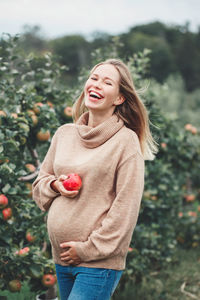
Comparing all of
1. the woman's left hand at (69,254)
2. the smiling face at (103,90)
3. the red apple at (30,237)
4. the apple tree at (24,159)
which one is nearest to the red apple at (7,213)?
the apple tree at (24,159)

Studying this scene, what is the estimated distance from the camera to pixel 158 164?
3637 millimetres

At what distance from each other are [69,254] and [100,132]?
512 millimetres

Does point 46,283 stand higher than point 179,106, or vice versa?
point 46,283

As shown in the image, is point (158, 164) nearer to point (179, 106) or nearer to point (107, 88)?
point (107, 88)

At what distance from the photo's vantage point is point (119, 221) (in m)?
1.45

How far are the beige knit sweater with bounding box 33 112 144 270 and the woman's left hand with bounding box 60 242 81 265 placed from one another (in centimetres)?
2

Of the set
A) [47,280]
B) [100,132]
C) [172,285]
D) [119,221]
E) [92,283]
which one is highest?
[100,132]

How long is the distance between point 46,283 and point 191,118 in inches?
571

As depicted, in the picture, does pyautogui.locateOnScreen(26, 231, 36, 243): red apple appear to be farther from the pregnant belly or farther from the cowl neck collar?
the cowl neck collar

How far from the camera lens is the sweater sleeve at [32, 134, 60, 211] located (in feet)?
5.44

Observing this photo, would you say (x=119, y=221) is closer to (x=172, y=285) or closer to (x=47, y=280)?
(x=47, y=280)

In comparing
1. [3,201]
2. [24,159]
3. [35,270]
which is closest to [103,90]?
[3,201]

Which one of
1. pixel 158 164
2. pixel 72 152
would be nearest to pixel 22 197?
pixel 72 152

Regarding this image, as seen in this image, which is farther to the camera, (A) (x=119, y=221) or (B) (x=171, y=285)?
(B) (x=171, y=285)
